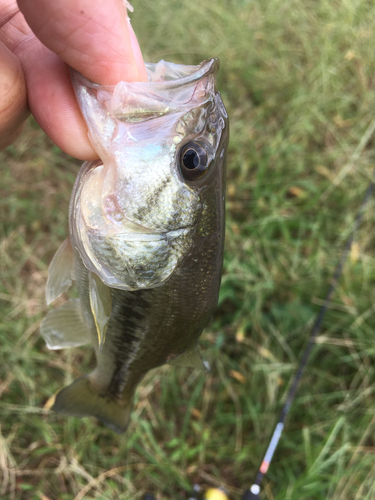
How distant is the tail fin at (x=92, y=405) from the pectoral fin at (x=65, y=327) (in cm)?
19

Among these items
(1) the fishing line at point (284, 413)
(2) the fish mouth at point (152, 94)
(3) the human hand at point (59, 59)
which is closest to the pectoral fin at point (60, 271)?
(3) the human hand at point (59, 59)

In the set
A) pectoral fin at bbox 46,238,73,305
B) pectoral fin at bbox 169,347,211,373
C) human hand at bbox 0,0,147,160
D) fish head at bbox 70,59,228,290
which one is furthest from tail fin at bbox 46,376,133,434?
human hand at bbox 0,0,147,160

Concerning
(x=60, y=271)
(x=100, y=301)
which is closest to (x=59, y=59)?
(x=60, y=271)

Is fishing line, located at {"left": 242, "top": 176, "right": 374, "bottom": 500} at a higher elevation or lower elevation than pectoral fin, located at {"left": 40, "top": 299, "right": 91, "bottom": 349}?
lower

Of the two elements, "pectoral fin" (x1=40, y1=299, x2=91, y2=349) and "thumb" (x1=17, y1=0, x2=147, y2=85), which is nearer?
"thumb" (x1=17, y1=0, x2=147, y2=85)

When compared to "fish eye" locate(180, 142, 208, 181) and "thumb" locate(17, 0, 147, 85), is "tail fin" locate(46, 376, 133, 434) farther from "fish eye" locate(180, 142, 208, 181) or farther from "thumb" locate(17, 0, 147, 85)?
"thumb" locate(17, 0, 147, 85)

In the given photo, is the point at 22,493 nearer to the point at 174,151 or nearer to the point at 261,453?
the point at 261,453

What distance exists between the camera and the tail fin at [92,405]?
Result: 67.5 inches

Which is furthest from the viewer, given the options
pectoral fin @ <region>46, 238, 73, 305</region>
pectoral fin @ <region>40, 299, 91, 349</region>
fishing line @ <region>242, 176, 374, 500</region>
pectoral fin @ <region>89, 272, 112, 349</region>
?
fishing line @ <region>242, 176, 374, 500</region>

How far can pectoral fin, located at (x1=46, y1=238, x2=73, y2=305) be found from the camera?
59.4 inches

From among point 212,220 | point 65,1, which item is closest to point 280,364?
point 212,220

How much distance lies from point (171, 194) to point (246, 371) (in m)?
1.96

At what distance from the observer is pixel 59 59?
4.57 ft

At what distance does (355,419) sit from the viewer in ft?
8.30
